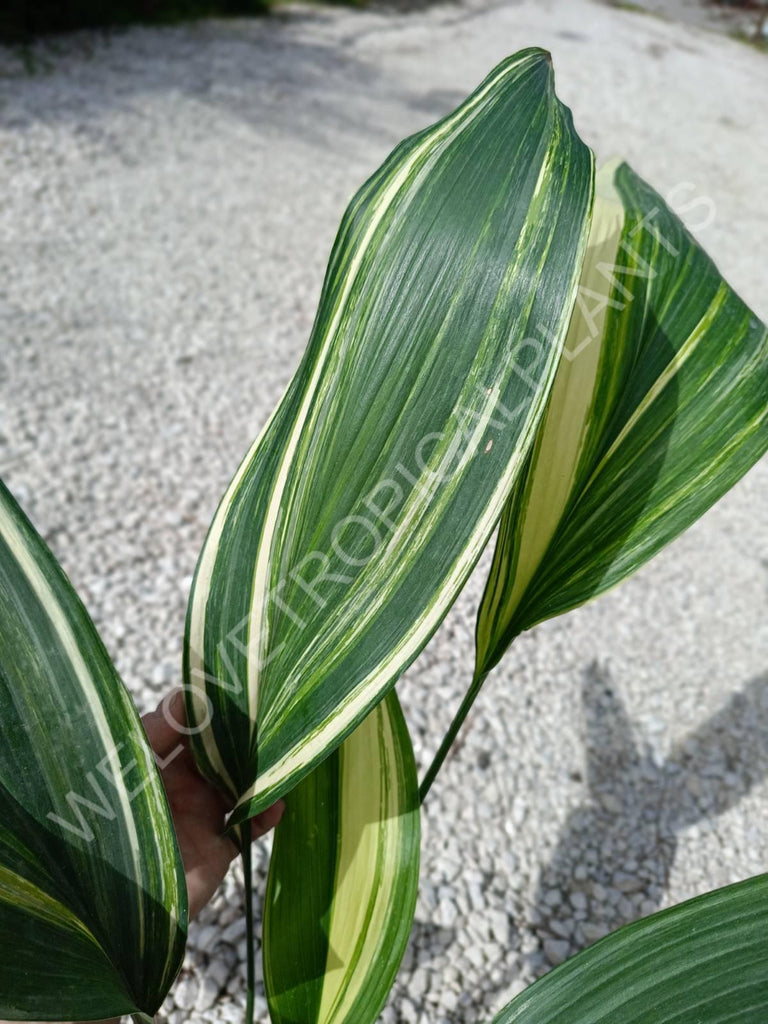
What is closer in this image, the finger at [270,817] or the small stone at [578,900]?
the finger at [270,817]

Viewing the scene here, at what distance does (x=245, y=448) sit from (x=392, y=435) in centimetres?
112

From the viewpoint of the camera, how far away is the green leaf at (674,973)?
0.39 meters

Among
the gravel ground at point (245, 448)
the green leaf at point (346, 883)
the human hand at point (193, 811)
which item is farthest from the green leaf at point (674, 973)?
the gravel ground at point (245, 448)

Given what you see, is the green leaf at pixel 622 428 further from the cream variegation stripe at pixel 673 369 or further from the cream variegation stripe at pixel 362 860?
the cream variegation stripe at pixel 362 860

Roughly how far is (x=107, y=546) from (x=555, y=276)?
3.52ft

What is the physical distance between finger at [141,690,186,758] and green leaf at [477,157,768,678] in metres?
0.22

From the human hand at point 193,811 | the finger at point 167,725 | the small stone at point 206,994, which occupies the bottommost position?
the small stone at point 206,994

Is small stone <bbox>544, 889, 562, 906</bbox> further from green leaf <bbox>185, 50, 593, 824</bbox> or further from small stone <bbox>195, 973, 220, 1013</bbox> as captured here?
green leaf <bbox>185, 50, 593, 824</bbox>

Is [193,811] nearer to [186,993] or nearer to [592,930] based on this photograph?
[186,993]

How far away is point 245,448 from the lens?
5.10ft

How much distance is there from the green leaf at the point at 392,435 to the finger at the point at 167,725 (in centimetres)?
10

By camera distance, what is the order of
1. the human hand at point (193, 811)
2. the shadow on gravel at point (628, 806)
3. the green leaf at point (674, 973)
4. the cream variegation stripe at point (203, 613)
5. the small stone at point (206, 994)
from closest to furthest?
the green leaf at point (674, 973), the cream variegation stripe at point (203, 613), the human hand at point (193, 811), the small stone at point (206, 994), the shadow on gravel at point (628, 806)

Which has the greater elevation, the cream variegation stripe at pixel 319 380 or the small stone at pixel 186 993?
the cream variegation stripe at pixel 319 380

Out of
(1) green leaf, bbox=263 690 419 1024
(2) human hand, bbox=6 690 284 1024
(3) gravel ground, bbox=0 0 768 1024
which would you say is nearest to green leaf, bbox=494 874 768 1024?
(1) green leaf, bbox=263 690 419 1024
